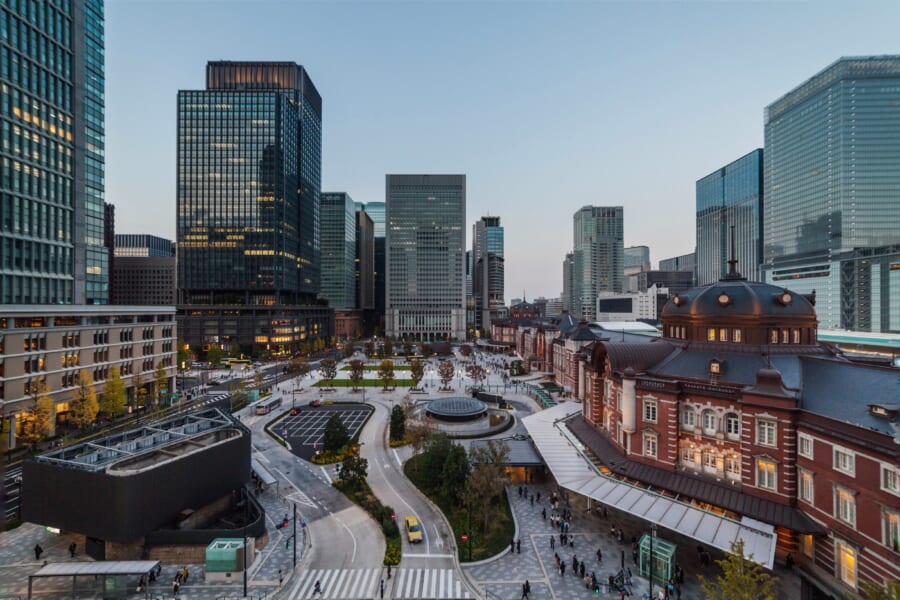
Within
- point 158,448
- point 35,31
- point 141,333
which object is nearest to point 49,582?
point 158,448

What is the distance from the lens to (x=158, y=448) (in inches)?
1442

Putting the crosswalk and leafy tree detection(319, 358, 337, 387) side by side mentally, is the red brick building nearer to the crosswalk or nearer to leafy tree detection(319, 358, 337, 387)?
the crosswalk

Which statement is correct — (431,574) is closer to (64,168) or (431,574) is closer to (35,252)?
(35,252)

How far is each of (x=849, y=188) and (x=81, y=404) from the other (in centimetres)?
21150

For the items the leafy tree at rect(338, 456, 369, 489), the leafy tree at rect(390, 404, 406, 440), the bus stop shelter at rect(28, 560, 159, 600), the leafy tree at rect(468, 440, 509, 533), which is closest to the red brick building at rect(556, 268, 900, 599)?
the leafy tree at rect(468, 440, 509, 533)

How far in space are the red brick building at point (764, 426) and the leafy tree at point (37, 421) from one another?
6901 centimetres

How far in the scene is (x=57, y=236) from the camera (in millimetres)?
70500

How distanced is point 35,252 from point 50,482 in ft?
183

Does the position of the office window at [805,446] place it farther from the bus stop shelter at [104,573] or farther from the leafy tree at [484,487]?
the bus stop shelter at [104,573]

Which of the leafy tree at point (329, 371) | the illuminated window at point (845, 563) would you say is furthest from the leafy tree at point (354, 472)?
the leafy tree at point (329, 371)

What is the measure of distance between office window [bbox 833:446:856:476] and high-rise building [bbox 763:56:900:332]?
13811 cm

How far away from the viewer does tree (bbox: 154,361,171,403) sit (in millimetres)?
76550

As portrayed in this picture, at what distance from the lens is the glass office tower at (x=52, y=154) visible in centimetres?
6250

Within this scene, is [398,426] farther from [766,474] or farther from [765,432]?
[765,432]
